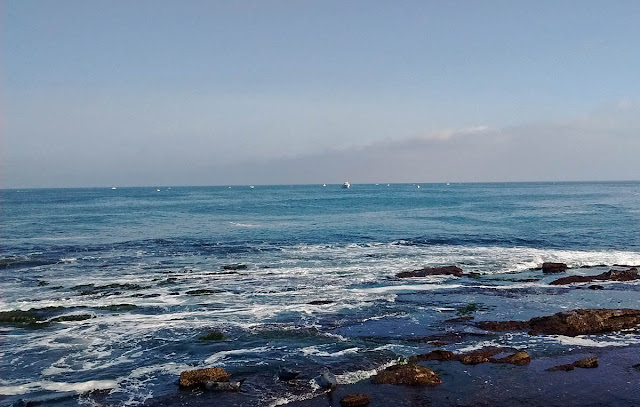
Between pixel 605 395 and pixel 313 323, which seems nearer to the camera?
pixel 605 395

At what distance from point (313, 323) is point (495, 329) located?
979 centimetres

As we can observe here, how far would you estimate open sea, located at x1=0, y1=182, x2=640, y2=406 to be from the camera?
1894cm

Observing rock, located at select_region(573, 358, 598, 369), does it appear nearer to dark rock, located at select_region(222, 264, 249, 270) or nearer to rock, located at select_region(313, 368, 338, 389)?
rock, located at select_region(313, 368, 338, 389)

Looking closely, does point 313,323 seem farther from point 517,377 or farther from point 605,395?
point 605,395

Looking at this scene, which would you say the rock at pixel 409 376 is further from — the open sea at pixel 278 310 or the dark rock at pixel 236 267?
the dark rock at pixel 236 267

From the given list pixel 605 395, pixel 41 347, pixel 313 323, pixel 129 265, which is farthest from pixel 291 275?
pixel 605 395

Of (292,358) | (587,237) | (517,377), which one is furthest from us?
(587,237)

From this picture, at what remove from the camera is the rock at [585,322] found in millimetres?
24797

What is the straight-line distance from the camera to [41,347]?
24.3 meters

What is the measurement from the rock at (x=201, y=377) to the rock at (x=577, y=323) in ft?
47.1

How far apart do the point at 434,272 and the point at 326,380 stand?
24887 mm

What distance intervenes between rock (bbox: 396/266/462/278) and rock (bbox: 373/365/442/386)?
21203 millimetres

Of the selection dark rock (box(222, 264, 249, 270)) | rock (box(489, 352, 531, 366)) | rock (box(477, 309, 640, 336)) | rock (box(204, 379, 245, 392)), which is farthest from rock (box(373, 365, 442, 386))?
dark rock (box(222, 264, 249, 270))

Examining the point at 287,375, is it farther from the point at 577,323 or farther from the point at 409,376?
the point at 577,323
